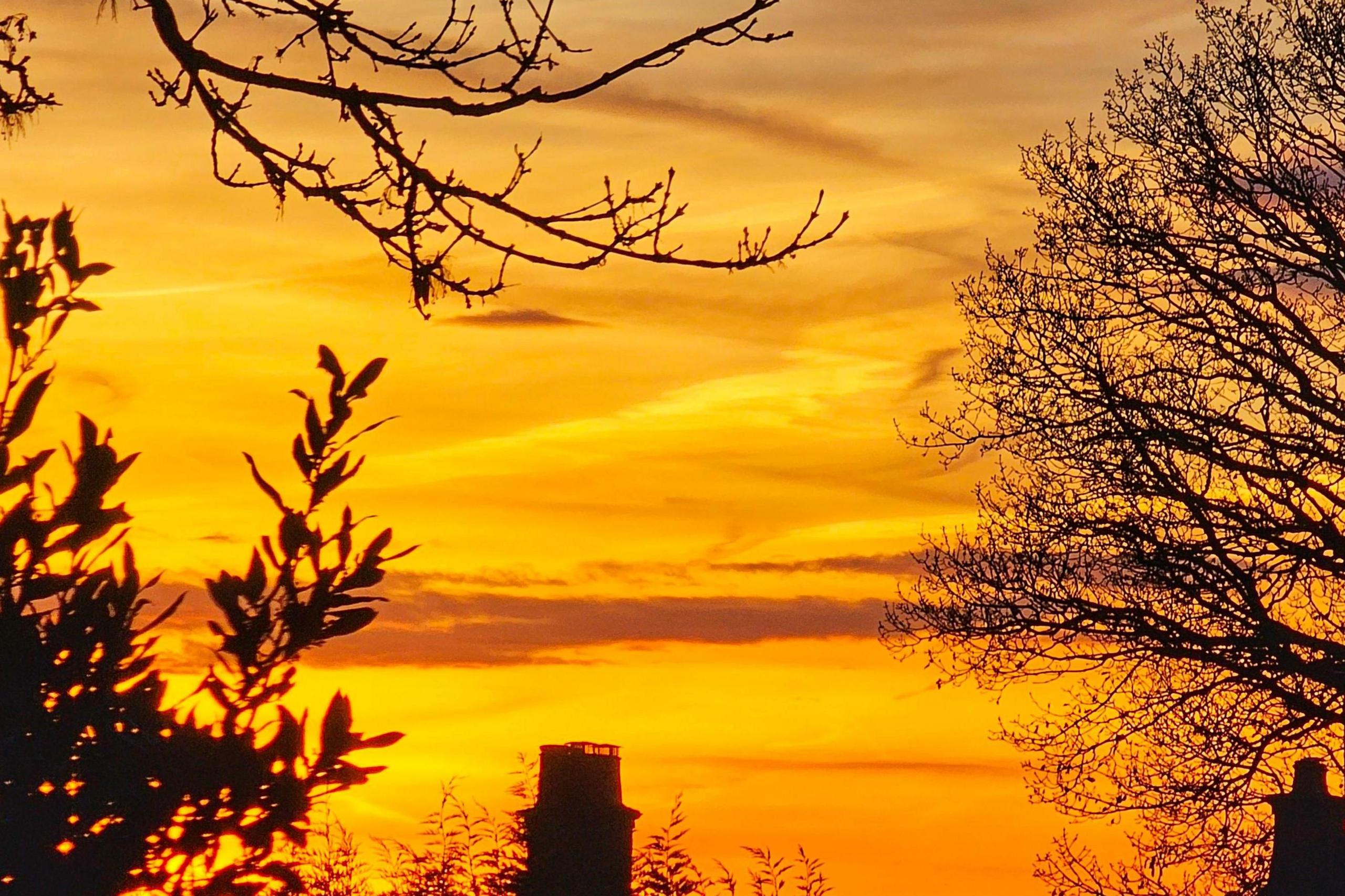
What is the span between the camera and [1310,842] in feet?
27.0

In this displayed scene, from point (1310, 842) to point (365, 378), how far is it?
6.53m

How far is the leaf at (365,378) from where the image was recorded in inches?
153

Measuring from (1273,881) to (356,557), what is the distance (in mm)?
6436

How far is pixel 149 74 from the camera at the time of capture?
19.2 feet

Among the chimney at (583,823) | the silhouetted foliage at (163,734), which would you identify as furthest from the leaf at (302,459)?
the chimney at (583,823)

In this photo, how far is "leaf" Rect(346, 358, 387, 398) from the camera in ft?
12.7

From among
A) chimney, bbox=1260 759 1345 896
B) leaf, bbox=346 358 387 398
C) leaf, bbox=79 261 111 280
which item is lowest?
chimney, bbox=1260 759 1345 896

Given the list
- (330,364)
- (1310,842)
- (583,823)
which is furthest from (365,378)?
(1310,842)

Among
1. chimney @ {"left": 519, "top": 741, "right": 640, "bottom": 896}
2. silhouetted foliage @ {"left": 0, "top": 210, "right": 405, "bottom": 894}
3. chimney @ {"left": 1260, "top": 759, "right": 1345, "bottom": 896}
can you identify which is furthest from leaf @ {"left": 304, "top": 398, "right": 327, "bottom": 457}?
chimney @ {"left": 1260, "top": 759, "right": 1345, "bottom": 896}

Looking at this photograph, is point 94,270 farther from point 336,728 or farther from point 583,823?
point 583,823

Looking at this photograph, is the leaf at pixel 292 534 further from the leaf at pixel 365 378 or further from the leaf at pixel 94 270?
the leaf at pixel 94 270

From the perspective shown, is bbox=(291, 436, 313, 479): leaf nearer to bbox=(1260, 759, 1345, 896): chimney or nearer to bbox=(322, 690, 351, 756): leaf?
bbox=(322, 690, 351, 756): leaf

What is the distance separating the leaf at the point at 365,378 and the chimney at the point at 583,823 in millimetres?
4077

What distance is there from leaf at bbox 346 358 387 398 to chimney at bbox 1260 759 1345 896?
6391mm
